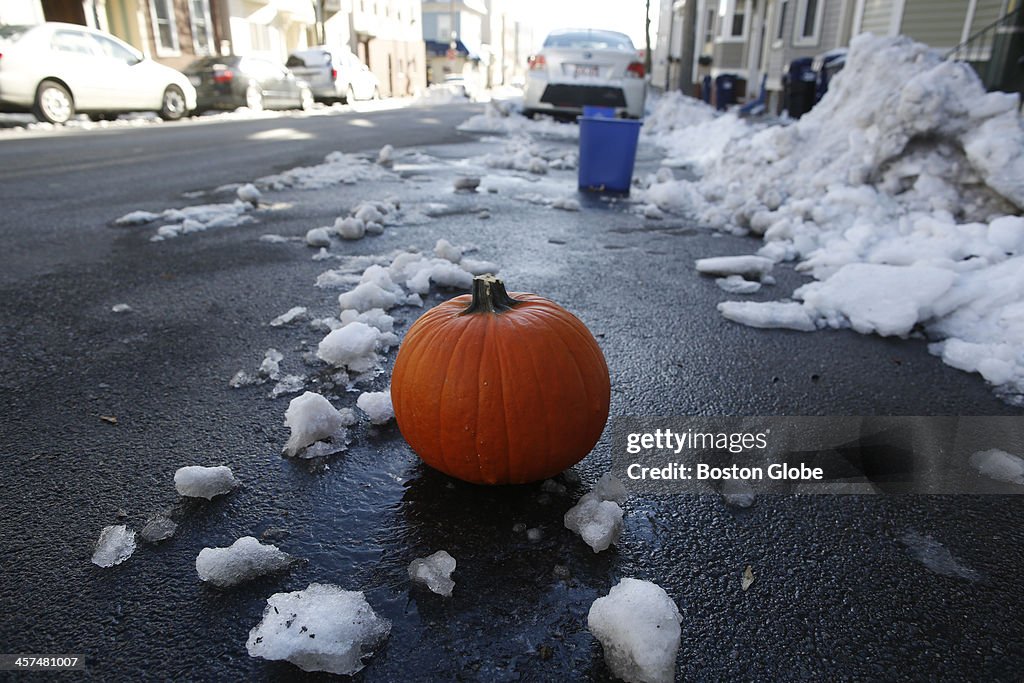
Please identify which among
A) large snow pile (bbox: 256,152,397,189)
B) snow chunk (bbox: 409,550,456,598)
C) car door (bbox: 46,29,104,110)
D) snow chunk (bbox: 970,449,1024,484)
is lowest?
snow chunk (bbox: 970,449,1024,484)

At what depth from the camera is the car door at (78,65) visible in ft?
41.2

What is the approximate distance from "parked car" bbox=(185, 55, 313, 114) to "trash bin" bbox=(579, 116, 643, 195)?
14.7 metres

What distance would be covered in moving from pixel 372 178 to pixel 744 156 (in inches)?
155

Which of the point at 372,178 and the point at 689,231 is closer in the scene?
the point at 689,231

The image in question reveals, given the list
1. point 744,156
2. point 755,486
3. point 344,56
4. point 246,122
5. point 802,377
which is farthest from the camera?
point 344,56

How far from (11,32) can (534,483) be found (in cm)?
1516

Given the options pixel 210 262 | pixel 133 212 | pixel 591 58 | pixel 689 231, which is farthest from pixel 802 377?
pixel 591 58

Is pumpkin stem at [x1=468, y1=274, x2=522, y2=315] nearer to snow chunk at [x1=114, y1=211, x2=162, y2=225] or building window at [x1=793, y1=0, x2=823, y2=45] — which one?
snow chunk at [x1=114, y1=211, x2=162, y2=225]

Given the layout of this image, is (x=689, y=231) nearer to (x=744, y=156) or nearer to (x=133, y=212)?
(x=744, y=156)

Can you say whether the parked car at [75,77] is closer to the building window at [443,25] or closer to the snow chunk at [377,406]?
the snow chunk at [377,406]

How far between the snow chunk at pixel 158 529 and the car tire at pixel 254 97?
19.1m

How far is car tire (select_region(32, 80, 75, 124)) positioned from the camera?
488 inches

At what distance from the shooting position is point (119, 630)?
139 cm

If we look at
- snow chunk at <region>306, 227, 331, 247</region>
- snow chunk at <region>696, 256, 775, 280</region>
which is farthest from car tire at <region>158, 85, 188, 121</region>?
snow chunk at <region>696, 256, 775, 280</region>
